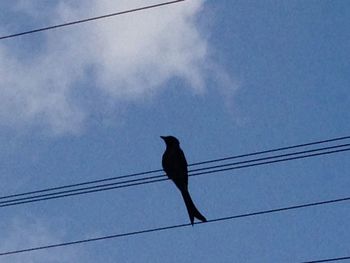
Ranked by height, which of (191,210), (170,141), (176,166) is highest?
(170,141)

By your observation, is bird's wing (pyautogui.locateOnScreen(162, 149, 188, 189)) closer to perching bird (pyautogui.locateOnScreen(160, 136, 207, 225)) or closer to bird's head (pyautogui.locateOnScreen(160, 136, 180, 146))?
perching bird (pyautogui.locateOnScreen(160, 136, 207, 225))

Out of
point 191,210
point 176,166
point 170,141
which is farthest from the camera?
point 170,141

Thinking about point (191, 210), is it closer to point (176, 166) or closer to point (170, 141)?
point (176, 166)

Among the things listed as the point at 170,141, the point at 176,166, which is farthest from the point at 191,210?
the point at 170,141

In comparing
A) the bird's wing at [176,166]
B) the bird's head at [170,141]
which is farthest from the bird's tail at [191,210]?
the bird's head at [170,141]

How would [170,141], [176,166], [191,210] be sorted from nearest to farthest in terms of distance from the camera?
1. [191,210]
2. [176,166]
3. [170,141]

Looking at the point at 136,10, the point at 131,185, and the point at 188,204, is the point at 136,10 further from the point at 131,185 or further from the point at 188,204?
the point at 188,204

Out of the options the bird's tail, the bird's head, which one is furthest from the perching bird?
the bird's tail

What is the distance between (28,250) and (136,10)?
11.3 feet

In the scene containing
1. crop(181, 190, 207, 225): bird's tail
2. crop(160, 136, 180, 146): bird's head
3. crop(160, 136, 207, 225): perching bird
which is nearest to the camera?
crop(181, 190, 207, 225): bird's tail

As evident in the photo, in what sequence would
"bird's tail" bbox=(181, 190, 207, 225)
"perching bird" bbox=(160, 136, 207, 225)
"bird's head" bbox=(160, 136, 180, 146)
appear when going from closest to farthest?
"bird's tail" bbox=(181, 190, 207, 225)
"perching bird" bbox=(160, 136, 207, 225)
"bird's head" bbox=(160, 136, 180, 146)

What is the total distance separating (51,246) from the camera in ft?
31.3

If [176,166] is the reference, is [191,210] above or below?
below

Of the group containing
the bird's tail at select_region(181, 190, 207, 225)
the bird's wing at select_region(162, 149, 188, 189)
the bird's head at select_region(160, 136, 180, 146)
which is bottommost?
the bird's tail at select_region(181, 190, 207, 225)
